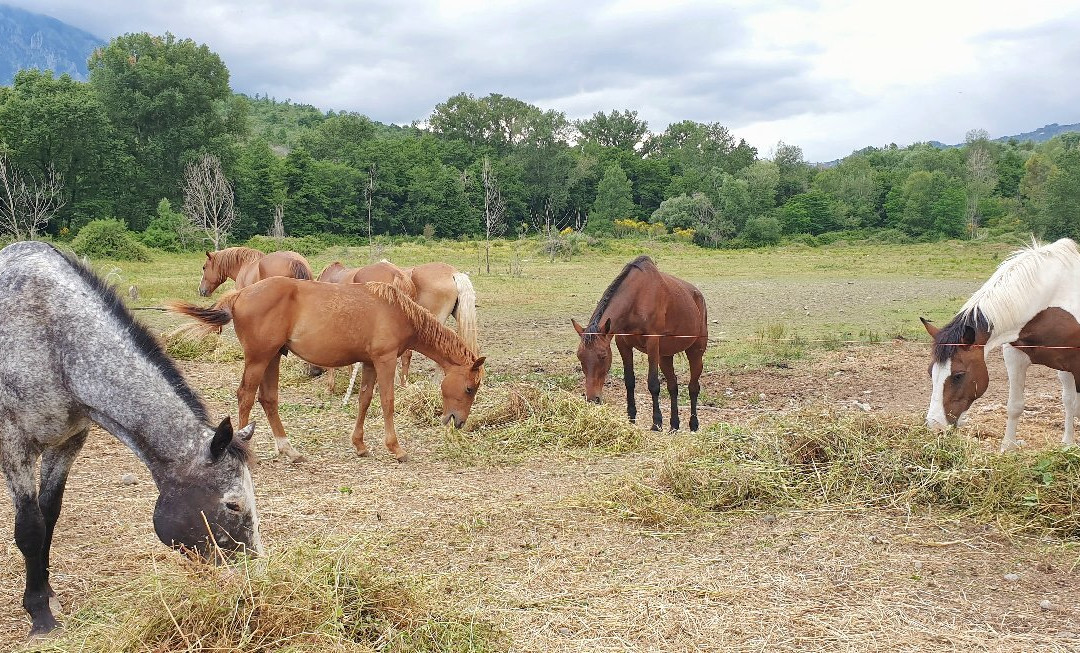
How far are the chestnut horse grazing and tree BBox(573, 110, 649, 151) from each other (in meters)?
75.2

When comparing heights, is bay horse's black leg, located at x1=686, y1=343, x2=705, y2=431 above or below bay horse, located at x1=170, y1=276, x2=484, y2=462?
below

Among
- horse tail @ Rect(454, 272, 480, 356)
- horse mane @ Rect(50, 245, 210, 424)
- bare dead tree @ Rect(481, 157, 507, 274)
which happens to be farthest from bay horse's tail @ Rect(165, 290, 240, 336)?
→ bare dead tree @ Rect(481, 157, 507, 274)

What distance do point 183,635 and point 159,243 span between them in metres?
36.6

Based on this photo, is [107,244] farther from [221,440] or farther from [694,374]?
[221,440]

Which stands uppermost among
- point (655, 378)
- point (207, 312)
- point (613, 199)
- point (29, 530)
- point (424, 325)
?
point (613, 199)

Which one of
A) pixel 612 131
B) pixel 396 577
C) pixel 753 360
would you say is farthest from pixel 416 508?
pixel 612 131

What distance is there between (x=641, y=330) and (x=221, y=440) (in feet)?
18.5

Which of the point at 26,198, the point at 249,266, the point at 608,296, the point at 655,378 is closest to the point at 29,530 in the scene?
the point at 608,296

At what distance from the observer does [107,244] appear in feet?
96.9

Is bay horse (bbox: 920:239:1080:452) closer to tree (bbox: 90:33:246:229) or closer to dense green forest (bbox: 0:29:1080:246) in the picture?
dense green forest (bbox: 0:29:1080:246)

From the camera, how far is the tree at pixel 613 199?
6309 cm

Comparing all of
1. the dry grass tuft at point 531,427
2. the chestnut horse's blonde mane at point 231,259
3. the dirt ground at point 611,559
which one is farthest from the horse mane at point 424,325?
the chestnut horse's blonde mane at point 231,259

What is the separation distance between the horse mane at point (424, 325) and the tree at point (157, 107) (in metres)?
41.3

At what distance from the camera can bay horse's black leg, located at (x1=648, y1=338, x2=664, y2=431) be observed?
27.8ft
